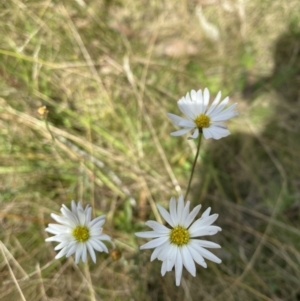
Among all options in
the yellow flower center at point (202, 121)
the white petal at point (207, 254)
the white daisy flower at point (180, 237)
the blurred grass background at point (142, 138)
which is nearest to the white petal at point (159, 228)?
the white daisy flower at point (180, 237)

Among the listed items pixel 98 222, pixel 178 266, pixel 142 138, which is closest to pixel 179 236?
pixel 178 266

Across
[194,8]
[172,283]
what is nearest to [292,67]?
[194,8]

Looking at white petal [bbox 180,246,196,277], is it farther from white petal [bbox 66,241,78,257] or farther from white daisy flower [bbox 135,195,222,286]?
white petal [bbox 66,241,78,257]

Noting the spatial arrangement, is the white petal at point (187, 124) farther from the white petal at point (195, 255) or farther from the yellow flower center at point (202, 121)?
the white petal at point (195, 255)

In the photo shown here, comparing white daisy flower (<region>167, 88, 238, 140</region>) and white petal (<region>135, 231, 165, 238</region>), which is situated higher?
white daisy flower (<region>167, 88, 238, 140</region>)

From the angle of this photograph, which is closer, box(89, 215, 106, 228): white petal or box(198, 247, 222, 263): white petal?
box(198, 247, 222, 263): white petal

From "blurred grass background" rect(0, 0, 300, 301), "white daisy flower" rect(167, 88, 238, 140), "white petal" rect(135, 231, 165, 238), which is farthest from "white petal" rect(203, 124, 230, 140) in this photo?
"blurred grass background" rect(0, 0, 300, 301)
